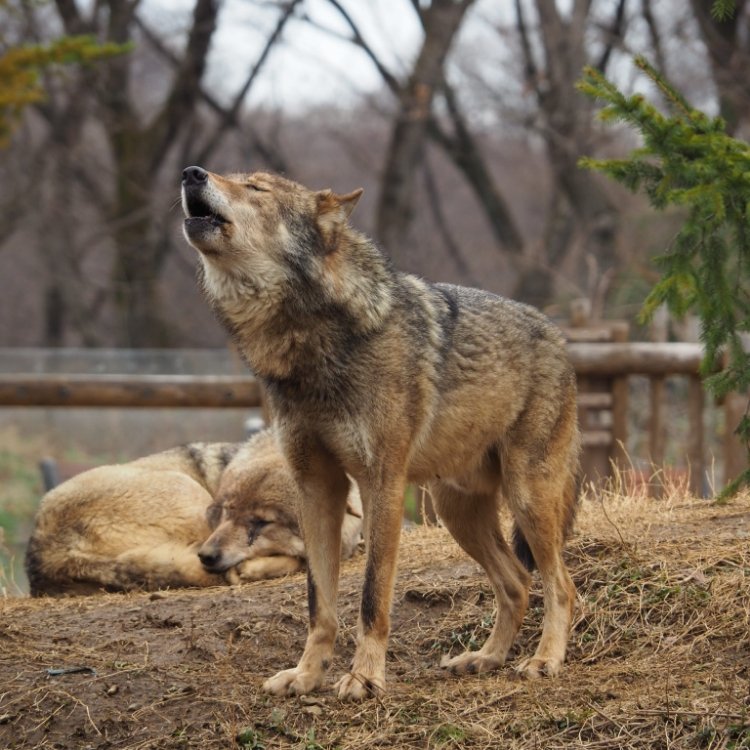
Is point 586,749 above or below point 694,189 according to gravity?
below

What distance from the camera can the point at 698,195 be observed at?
4.70 meters

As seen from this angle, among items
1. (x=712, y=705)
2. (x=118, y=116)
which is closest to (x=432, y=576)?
(x=712, y=705)

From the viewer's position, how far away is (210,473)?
778 centimetres

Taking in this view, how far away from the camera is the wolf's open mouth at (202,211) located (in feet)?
14.5

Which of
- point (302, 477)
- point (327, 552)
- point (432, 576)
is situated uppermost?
point (302, 477)

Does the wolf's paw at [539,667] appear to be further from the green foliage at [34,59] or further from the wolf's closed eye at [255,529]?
the green foliage at [34,59]

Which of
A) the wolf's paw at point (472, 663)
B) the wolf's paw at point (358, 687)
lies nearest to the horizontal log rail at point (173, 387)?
the wolf's paw at point (472, 663)

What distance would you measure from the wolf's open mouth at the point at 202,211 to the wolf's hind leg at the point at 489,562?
5.40 feet

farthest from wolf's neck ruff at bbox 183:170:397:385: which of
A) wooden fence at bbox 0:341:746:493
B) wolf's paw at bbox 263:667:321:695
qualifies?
wooden fence at bbox 0:341:746:493

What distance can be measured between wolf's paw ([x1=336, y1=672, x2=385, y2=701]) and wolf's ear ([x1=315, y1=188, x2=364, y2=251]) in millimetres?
1726

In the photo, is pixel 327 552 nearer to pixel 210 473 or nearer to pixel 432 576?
pixel 432 576

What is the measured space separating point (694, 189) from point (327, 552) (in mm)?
2108

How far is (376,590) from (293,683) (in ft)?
1.56

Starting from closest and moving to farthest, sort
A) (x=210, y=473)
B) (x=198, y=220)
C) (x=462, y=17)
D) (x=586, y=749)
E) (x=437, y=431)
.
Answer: (x=586, y=749)
(x=198, y=220)
(x=437, y=431)
(x=210, y=473)
(x=462, y=17)
